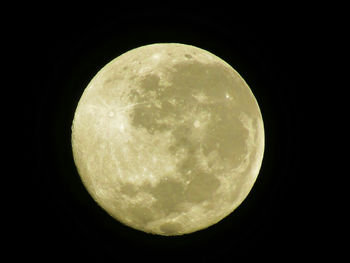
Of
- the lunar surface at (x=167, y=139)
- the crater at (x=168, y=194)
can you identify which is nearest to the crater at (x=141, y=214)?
the lunar surface at (x=167, y=139)

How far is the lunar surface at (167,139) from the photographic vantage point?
292 centimetres

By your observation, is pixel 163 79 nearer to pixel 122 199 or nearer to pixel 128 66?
pixel 128 66

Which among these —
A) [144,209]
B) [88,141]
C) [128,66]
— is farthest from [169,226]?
[128,66]

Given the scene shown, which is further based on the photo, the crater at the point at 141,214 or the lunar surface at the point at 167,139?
the crater at the point at 141,214

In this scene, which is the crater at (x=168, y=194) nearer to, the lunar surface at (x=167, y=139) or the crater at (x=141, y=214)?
the lunar surface at (x=167, y=139)

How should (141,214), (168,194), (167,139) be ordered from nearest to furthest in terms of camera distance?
(167,139) < (168,194) < (141,214)

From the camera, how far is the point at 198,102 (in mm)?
2984

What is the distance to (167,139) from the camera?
2887mm

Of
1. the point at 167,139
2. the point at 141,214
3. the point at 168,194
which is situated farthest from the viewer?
the point at 141,214

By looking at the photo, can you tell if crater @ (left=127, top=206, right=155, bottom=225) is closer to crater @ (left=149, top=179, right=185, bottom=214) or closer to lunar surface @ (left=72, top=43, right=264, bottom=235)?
lunar surface @ (left=72, top=43, right=264, bottom=235)

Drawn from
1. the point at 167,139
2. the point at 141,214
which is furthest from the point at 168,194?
the point at 167,139

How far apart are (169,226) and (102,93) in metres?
1.68

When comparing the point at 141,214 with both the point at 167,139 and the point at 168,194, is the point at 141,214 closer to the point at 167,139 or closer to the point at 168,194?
the point at 168,194

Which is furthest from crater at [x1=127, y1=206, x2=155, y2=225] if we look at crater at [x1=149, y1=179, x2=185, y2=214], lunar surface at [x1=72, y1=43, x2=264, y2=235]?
crater at [x1=149, y1=179, x2=185, y2=214]
